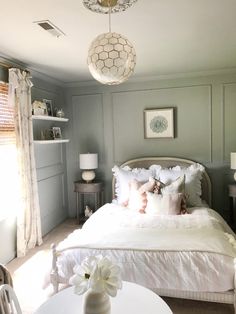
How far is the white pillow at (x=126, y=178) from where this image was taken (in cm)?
379

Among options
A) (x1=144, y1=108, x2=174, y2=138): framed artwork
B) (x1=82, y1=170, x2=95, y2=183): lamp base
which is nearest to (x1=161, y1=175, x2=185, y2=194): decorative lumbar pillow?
(x1=144, y1=108, x2=174, y2=138): framed artwork

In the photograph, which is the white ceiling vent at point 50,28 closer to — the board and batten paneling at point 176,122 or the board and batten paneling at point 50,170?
the board and batten paneling at point 50,170

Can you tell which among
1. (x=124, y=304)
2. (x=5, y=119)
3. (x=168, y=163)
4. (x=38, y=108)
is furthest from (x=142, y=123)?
(x=124, y=304)

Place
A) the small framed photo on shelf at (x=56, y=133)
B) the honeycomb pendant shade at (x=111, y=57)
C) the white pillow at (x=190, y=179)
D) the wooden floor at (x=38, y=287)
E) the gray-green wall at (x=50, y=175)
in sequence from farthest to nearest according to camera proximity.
Answer: the small framed photo on shelf at (x=56, y=133) → the gray-green wall at (x=50, y=175) → the white pillow at (x=190, y=179) → the wooden floor at (x=38, y=287) → the honeycomb pendant shade at (x=111, y=57)

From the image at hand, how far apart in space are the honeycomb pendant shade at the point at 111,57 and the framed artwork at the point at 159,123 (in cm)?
260

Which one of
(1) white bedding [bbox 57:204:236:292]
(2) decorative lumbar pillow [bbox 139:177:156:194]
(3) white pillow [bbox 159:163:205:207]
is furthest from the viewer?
(3) white pillow [bbox 159:163:205:207]

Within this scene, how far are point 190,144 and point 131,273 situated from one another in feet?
8.40

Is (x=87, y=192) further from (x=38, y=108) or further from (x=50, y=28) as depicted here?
(x=50, y=28)

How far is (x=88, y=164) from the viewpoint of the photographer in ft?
14.1

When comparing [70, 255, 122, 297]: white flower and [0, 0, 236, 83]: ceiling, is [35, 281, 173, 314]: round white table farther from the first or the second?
[0, 0, 236, 83]: ceiling

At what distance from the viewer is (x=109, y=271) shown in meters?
1.43

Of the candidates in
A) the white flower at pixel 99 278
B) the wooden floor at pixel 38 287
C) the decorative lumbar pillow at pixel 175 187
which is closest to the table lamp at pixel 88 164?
the wooden floor at pixel 38 287

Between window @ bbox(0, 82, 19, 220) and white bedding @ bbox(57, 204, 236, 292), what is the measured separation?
1061 mm

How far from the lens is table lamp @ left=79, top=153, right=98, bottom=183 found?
4.29 meters
